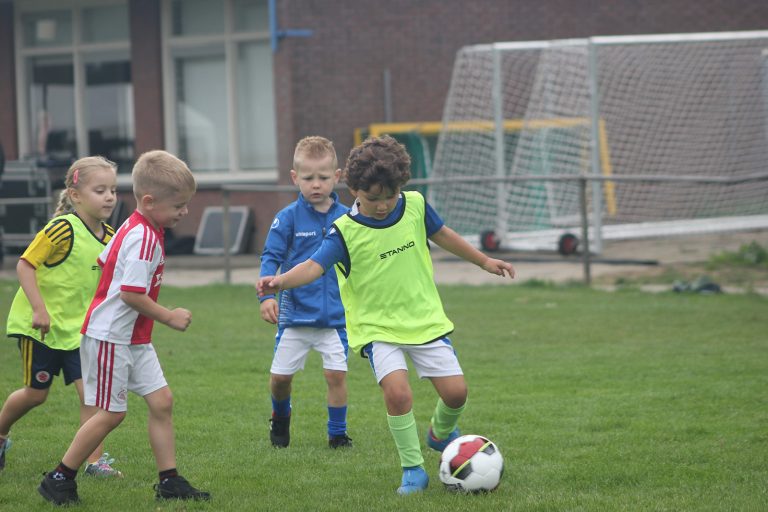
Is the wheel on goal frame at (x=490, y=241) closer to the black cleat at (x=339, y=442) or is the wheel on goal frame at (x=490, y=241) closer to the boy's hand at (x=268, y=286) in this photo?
the black cleat at (x=339, y=442)

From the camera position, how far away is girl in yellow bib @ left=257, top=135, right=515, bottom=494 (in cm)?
545

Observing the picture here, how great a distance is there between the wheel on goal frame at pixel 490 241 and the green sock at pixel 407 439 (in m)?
11.2

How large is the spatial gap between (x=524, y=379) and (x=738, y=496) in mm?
3368

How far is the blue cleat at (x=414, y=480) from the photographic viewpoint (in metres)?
5.41

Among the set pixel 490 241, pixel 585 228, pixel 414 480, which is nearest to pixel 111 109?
pixel 490 241

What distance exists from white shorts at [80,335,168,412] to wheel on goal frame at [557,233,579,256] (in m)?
11.2

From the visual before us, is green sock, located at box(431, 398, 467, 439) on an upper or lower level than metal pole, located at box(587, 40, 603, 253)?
lower

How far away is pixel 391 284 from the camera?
5.58 metres

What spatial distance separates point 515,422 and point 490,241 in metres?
9.73

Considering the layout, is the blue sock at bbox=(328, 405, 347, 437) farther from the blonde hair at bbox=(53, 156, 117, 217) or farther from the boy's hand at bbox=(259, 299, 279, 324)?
the blonde hair at bbox=(53, 156, 117, 217)

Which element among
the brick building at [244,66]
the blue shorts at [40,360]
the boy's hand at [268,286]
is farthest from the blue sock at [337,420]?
the brick building at [244,66]

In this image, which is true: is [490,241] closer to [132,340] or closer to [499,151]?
[499,151]

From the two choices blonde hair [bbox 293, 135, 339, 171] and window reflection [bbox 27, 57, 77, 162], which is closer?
blonde hair [bbox 293, 135, 339, 171]

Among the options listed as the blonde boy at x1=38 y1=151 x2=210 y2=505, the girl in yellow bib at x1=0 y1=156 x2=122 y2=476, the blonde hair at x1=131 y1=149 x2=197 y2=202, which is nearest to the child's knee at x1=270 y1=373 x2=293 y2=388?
the girl in yellow bib at x1=0 y1=156 x2=122 y2=476
